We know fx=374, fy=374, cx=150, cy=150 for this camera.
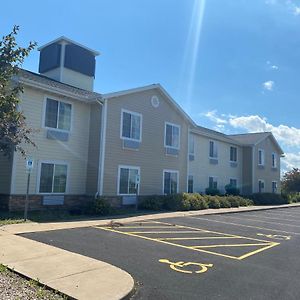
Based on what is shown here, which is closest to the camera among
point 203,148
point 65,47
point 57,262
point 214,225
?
point 57,262

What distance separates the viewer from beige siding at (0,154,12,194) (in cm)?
1666

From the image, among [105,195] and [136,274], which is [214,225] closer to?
[105,195]

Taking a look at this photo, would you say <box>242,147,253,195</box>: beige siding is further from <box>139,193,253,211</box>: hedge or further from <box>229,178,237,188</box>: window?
<box>139,193,253,211</box>: hedge

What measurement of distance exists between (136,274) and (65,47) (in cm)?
2038

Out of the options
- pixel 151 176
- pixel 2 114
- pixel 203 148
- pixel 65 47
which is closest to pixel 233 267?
pixel 2 114

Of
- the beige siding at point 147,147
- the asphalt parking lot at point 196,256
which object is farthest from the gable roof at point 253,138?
the asphalt parking lot at point 196,256

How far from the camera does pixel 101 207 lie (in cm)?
1800

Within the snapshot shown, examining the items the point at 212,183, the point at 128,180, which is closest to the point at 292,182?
the point at 212,183

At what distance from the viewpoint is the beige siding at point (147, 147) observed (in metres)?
20.2

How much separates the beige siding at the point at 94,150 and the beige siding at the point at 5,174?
14.7 ft

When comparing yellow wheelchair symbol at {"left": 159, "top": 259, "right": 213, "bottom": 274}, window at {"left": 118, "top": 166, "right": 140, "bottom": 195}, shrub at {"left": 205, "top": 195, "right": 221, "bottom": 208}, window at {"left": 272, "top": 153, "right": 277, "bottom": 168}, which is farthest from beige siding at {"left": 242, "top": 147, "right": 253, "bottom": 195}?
yellow wheelchair symbol at {"left": 159, "top": 259, "right": 213, "bottom": 274}

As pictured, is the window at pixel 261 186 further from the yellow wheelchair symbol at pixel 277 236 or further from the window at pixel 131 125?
the yellow wheelchair symbol at pixel 277 236

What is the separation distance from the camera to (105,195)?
19688mm

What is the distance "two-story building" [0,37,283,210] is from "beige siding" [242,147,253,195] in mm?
8693
